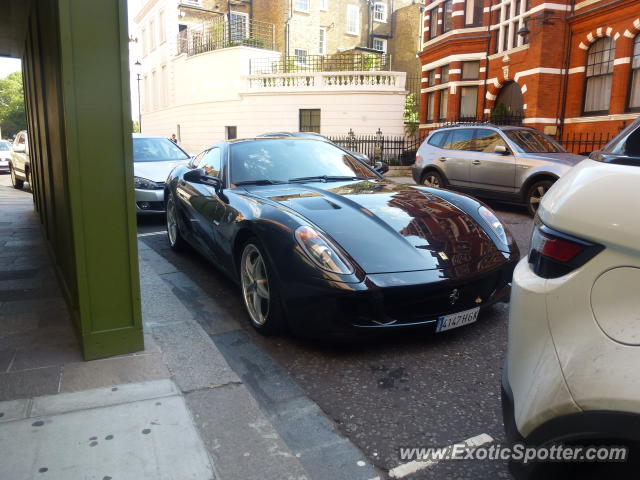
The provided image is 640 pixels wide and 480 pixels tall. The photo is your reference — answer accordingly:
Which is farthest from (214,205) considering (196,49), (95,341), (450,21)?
(196,49)

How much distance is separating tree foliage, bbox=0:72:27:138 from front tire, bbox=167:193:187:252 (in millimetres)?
90861

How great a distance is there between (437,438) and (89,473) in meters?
1.59

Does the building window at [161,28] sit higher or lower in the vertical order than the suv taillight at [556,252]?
higher

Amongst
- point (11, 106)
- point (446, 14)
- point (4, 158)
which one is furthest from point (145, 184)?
point (11, 106)

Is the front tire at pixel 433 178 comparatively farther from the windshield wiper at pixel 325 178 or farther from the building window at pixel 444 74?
the building window at pixel 444 74

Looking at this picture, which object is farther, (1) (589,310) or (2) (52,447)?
(2) (52,447)

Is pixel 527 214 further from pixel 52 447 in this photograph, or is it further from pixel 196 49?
pixel 196 49

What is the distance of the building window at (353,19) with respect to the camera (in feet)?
141

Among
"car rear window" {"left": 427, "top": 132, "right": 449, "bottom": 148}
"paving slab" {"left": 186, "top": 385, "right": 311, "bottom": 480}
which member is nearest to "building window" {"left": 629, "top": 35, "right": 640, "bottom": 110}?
"car rear window" {"left": 427, "top": 132, "right": 449, "bottom": 148}

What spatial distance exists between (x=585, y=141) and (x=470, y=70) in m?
8.02

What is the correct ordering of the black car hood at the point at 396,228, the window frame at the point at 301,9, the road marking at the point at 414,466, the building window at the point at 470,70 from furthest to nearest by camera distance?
the window frame at the point at 301,9
the building window at the point at 470,70
the black car hood at the point at 396,228
the road marking at the point at 414,466

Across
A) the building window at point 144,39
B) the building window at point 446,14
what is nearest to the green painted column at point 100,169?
the building window at point 446,14

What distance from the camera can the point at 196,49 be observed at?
33.4m

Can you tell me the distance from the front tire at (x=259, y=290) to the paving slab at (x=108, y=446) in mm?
1112
